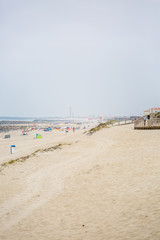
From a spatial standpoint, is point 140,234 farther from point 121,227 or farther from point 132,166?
point 132,166

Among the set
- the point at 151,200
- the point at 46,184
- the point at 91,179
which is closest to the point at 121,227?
the point at 151,200

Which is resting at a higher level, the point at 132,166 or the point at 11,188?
the point at 132,166

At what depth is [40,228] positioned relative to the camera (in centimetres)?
556

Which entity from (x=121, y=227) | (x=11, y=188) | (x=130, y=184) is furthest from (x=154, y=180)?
(x=11, y=188)

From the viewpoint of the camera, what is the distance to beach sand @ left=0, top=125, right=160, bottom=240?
502 cm

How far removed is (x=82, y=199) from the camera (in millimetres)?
7371

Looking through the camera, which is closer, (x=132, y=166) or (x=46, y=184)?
(x=46, y=184)

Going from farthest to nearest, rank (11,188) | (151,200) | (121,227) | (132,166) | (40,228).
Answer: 1. (132,166)
2. (11,188)
3. (151,200)
4. (40,228)
5. (121,227)

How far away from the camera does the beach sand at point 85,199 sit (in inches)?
198

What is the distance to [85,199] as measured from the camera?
7336 mm

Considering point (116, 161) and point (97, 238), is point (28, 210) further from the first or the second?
point (116, 161)

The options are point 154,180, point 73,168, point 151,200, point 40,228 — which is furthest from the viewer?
point 73,168

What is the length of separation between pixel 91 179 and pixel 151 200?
3.96 metres

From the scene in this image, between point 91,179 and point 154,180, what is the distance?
122 inches
